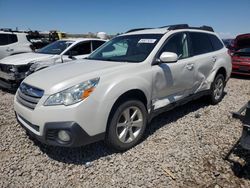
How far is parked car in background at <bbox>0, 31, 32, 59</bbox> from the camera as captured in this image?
9.59 metres

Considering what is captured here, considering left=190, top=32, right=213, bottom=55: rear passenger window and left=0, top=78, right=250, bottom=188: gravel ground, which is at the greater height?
left=190, top=32, right=213, bottom=55: rear passenger window

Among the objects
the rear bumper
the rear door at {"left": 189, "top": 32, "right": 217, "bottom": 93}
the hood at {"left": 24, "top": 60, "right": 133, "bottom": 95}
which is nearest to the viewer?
the hood at {"left": 24, "top": 60, "right": 133, "bottom": 95}

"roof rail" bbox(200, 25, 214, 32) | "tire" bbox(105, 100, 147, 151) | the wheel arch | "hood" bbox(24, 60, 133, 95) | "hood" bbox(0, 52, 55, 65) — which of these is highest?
"roof rail" bbox(200, 25, 214, 32)

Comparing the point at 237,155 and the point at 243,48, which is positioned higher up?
the point at 243,48

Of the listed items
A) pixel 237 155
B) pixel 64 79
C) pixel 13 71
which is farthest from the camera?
pixel 13 71

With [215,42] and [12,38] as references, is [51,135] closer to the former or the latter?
[215,42]

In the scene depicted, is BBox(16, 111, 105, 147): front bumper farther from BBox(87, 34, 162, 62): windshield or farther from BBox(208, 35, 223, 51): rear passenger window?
BBox(208, 35, 223, 51): rear passenger window

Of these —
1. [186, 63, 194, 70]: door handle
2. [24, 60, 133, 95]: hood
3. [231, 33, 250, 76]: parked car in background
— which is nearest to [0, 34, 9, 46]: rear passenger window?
[24, 60, 133, 95]: hood

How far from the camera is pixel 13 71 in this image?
20.9ft

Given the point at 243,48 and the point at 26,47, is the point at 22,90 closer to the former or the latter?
the point at 26,47

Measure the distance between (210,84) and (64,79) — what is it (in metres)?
3.44

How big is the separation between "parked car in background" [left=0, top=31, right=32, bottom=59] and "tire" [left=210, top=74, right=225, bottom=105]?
793 cm

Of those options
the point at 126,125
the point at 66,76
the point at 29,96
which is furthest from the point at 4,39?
the point at 126,125

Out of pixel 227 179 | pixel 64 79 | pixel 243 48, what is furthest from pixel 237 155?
pixel 243 48
